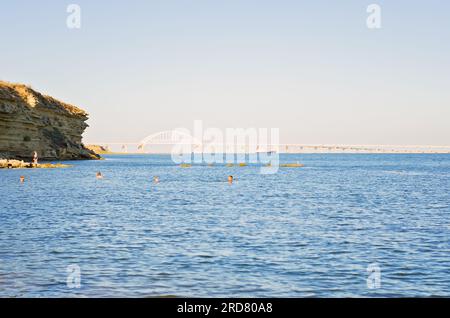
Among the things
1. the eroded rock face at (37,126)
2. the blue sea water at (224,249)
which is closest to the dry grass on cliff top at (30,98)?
the eroded rock face at (37,126)

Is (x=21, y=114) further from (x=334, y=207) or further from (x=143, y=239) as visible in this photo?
(x=143, y=239)

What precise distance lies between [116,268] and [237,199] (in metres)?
32.5

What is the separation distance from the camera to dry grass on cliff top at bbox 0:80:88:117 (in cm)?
11241

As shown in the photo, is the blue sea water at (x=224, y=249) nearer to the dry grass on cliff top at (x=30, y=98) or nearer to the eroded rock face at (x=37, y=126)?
the eroded rock face at (x=37, y=126)

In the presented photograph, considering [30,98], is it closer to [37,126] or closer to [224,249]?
[37,126]

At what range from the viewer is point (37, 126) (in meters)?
127

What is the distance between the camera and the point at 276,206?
1734 inches

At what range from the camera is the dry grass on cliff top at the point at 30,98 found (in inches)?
4425

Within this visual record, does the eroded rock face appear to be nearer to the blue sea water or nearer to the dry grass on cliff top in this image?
the dry grass on cliff top

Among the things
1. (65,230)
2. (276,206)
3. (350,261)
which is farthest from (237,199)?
(350,261)

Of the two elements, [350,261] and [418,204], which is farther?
[418,204]

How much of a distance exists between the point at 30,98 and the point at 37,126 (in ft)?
24.5
